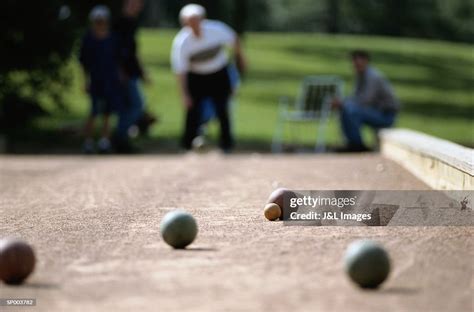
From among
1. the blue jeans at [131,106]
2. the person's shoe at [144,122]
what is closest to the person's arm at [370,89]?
the blue jeans at [131,106]

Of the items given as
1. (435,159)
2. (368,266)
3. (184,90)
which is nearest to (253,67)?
(184,90)

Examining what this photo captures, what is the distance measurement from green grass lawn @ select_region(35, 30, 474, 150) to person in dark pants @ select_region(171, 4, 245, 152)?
18.1 feet

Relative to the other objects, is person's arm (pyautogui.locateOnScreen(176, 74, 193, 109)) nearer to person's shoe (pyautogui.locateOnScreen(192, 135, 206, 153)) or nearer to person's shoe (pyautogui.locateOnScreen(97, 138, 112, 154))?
person's shoe (pyautogui.locateOnScreen(192, 135, 206, 153))

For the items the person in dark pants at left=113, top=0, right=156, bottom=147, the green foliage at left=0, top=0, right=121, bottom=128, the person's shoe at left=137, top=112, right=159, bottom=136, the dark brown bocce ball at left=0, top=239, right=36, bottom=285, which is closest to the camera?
the dark brown bocce ball at left=0, top=239, right=36, bottom=285

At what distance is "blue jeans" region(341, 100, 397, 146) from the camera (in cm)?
1728

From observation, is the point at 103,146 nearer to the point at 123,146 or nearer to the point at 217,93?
the point at 123,146

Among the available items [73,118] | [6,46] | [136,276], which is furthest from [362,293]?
[73,118]

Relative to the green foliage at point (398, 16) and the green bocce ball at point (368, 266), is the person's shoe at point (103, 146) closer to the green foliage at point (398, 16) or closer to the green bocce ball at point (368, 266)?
the green bocce ball at point (368, 266)

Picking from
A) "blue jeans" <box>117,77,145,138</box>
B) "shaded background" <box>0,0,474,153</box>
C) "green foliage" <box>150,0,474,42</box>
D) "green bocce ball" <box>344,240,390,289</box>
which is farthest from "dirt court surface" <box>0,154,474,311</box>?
"green foliage" <box>150,0,474,42</box>

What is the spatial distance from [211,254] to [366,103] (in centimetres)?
1107

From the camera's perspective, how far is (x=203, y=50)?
16.4 m

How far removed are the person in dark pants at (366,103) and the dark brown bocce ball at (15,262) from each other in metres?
11.8

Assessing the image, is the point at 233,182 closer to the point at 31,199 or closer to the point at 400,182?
the point at 400,182

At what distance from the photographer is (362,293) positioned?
520cm
